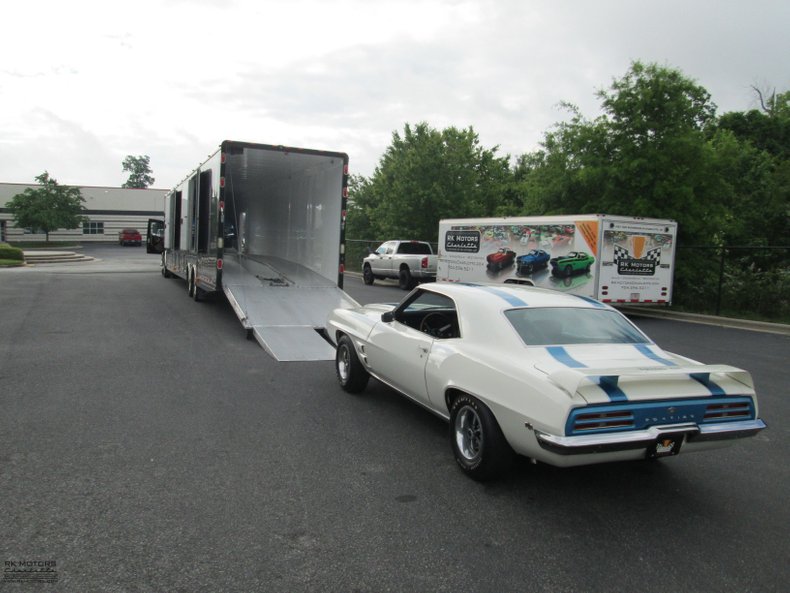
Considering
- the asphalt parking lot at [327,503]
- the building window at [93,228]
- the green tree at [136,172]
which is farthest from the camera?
the green tree at [136,172]

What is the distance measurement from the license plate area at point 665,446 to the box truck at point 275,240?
225 inches

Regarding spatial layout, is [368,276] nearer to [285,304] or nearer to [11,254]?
[285,304]

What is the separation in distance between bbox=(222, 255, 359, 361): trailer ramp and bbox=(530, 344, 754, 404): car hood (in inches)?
203

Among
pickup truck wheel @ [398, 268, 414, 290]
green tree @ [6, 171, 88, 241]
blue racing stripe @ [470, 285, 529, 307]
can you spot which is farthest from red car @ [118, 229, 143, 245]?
blue racing stripe @ [470, 285, 529, 307]

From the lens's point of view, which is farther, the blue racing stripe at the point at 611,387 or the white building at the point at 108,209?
the white building at the point at 108,209

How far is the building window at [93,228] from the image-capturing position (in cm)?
7088

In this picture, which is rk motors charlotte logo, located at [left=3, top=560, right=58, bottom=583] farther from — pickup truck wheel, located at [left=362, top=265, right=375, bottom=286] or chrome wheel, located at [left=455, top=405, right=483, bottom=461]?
pickup truck wheel, located at [left=362, top=265, right=375, bottom=286]

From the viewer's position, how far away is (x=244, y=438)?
543 centimetres

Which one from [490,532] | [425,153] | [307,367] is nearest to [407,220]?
[425,153]

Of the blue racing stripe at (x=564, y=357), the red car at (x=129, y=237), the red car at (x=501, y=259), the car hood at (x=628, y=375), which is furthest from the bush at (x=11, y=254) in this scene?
the car hood at (x=628, y=375)

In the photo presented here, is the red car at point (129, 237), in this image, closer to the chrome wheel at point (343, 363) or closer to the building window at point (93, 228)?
the building window at point (93, 228)

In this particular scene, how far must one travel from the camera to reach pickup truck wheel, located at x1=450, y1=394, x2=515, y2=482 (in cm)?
432

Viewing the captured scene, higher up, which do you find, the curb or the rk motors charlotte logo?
the curb

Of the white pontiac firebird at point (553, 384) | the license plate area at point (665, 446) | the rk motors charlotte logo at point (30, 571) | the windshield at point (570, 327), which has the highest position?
the windshield at point (570, 327)
